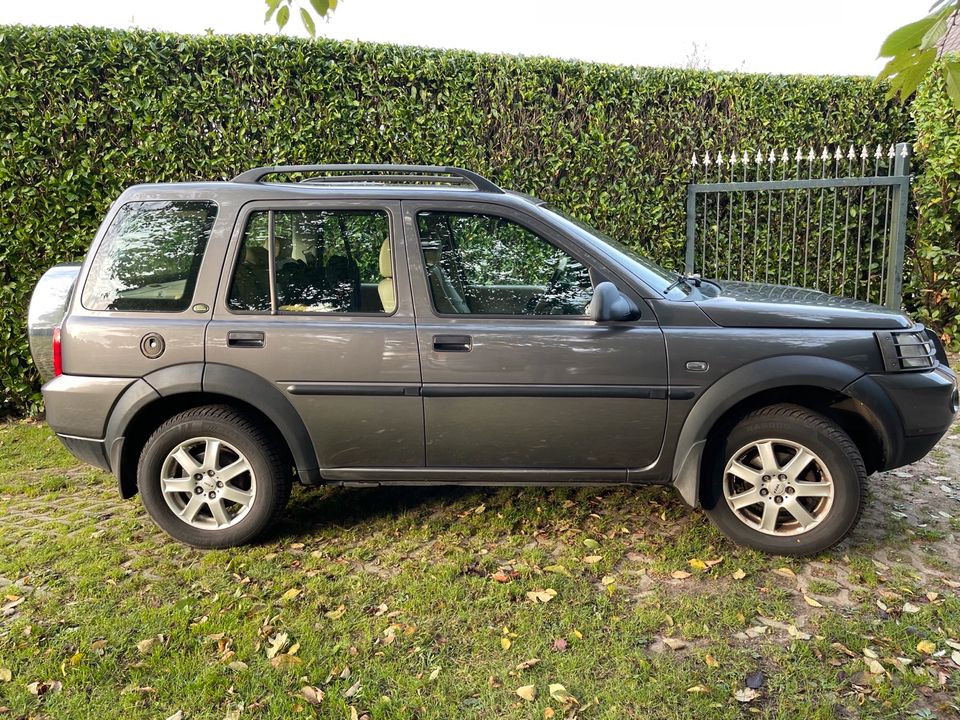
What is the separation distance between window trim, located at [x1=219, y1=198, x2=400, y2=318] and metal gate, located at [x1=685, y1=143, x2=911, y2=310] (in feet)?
16.3

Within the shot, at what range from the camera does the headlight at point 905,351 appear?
349 cm

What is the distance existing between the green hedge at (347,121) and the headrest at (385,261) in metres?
3.38

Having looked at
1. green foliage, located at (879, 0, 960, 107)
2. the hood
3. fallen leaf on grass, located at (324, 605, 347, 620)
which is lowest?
fallen leaf on grass, located at (324, 605, 347, 620)

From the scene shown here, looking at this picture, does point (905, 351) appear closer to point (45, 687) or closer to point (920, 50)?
point (920, 50)

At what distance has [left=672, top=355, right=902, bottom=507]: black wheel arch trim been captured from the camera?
11.3 feet

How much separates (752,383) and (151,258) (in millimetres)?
3064

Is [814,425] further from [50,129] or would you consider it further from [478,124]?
[50,129]

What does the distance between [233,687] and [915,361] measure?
339 centimetres

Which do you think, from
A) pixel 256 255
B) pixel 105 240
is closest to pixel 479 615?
pixel 256 255

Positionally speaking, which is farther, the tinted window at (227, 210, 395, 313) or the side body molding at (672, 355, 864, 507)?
the tinted window at (227, 210, 395, 313)

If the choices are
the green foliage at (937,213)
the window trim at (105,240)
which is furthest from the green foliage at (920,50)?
the green foliage at (937,213)

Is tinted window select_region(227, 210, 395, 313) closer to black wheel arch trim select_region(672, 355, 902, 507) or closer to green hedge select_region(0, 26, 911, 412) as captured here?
black wheel arch trim select_region(672, 355, 902, 507)

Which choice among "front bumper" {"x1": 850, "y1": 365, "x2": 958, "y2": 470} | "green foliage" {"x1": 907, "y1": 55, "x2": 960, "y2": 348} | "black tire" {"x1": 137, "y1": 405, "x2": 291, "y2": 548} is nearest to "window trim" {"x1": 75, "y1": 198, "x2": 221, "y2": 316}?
"black tire" {"x1": 137, "y1": 405, "x2": 291, "y2": 548}

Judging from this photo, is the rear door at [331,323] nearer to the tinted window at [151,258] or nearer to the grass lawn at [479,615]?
the tinted window at [151,258]
